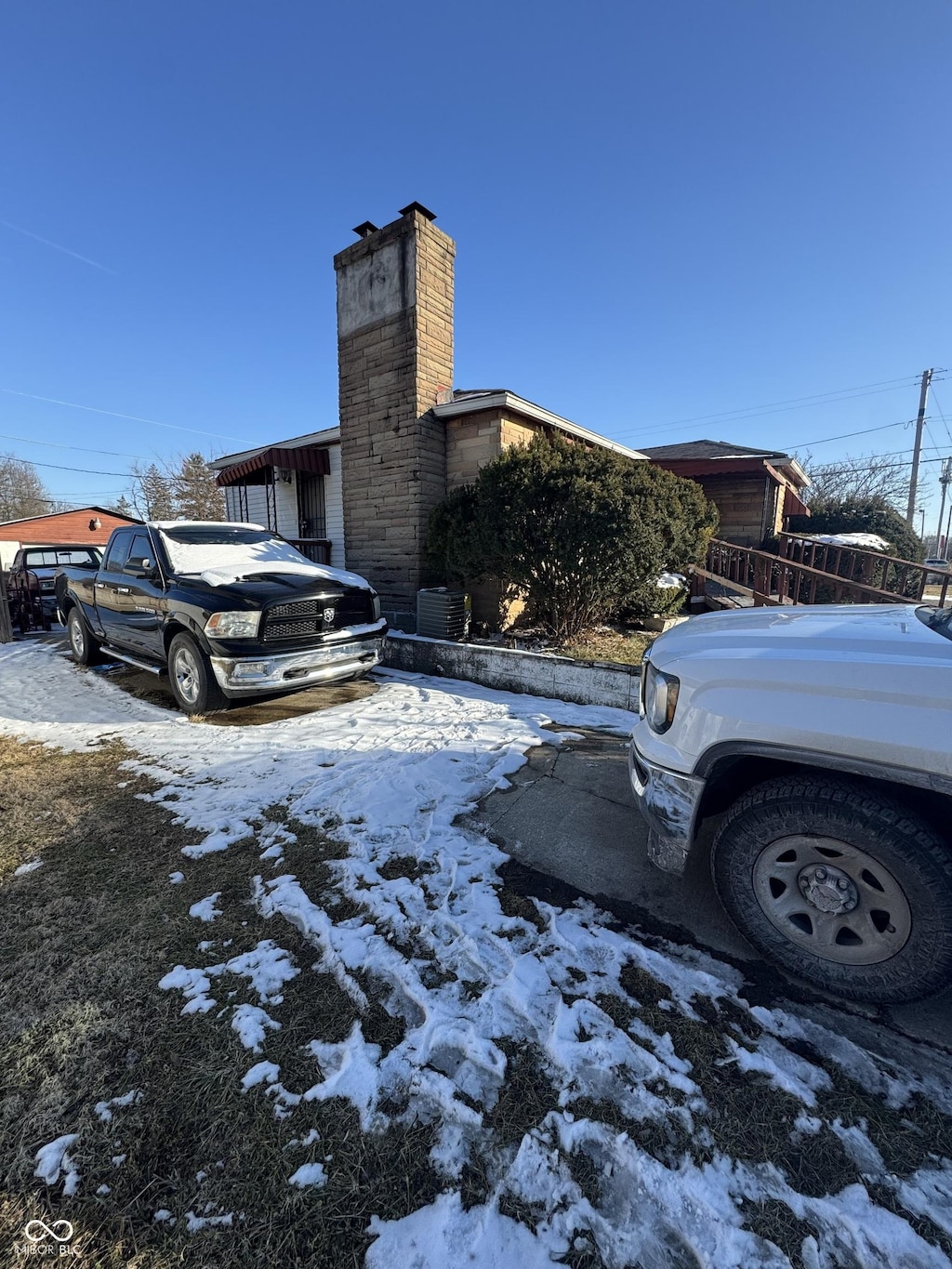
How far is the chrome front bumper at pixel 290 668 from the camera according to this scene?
4.88m

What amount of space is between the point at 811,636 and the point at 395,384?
25.7ft

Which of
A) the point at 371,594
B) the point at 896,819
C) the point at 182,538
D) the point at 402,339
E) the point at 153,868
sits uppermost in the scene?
the point at 402,339

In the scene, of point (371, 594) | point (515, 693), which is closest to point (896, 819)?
point (515, 693)

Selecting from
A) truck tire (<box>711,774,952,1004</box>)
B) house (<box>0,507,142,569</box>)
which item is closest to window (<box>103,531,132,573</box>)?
truck tire (<box>711,774,952,1004</box>)

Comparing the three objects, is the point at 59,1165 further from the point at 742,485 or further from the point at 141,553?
the point at 742,485

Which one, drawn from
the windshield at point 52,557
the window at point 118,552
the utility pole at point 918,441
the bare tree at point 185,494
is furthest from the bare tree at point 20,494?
the utility pole at point 918,441

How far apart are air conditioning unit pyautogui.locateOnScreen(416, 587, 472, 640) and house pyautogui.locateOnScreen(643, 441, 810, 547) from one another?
733cm

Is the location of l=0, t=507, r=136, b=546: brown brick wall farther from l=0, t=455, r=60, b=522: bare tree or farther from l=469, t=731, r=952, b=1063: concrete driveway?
l=469, t=731, r=952, b=1063: concrete driveway

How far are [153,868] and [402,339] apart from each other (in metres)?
7.96

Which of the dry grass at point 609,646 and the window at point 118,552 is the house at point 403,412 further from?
the window at point 118,552

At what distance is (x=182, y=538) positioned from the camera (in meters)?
6.07

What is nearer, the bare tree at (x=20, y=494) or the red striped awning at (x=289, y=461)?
the red striped awning at (x=289, y=461)

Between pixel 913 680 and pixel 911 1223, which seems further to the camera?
pixel 913 680

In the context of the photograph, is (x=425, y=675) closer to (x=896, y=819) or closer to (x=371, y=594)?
(x=371, y=594)
